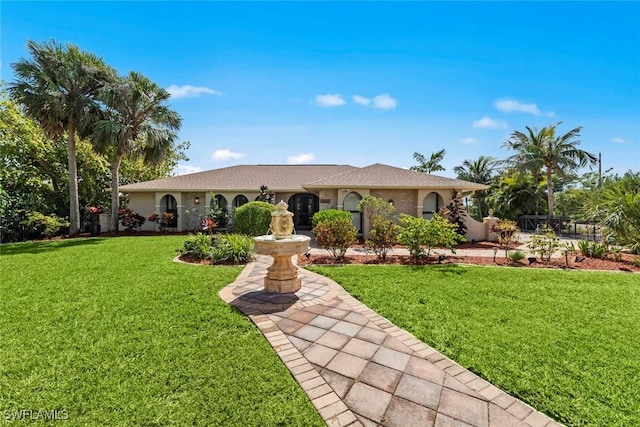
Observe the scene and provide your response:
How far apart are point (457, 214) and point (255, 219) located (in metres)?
9.84

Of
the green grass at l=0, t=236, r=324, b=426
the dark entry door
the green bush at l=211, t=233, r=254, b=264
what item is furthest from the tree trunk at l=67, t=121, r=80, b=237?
the dark entry door

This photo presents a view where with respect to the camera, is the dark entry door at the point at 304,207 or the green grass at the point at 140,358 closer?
the green grass at the point at 140,358

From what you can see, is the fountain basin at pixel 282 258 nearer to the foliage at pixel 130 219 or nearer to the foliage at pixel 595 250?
the foliage at pixel 595 250

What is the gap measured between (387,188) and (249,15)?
955 cm

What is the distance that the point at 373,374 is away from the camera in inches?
128

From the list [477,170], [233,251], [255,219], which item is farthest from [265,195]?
[477,170]

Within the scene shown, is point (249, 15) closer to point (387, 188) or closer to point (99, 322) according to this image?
point (99, 322)

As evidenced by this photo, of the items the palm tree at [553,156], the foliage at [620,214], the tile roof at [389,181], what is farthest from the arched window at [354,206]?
the palm tree at [553,156]

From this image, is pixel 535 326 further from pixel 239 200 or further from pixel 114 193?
pixel 114 193

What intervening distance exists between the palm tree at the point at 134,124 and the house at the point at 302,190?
214 centimetres

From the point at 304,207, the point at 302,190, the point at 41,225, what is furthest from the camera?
the point at 304,207

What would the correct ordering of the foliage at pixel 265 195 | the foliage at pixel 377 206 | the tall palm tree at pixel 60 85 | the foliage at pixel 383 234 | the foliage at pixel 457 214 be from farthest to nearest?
the foliage at pixel 265 195 < the foliage at pixel 457 214 < the tall palm tree at pixel 60 85 < the foliage at pixel 377 206 < the foliage at pixel 383 234

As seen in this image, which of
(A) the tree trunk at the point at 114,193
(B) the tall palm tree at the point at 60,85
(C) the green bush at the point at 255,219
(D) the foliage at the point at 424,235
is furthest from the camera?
(A) the tree trunk at the point at 114,193

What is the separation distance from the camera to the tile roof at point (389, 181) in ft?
47.9
